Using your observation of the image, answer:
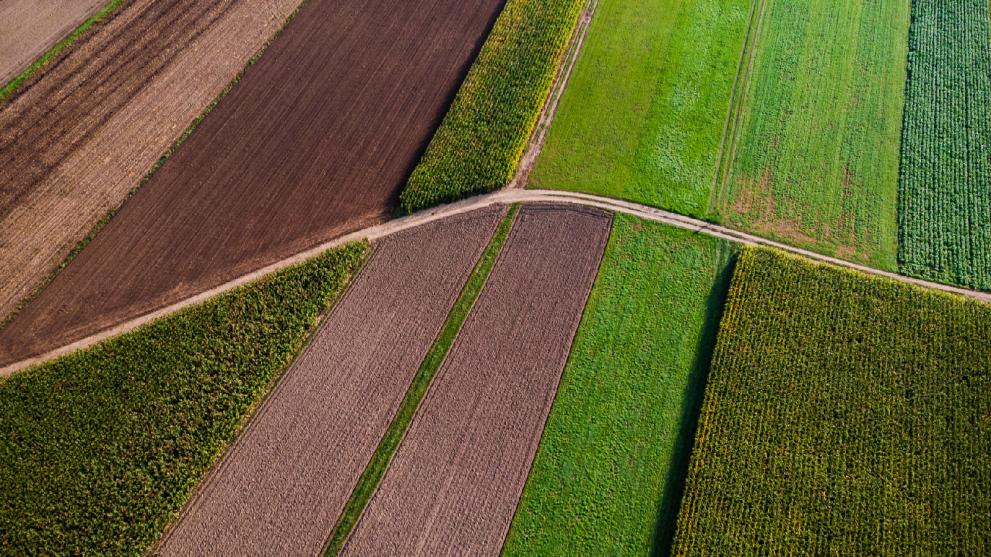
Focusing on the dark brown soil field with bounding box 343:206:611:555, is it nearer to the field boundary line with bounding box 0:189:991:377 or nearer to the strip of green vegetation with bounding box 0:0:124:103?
the field boundary line with bounding box 0:189:991:377

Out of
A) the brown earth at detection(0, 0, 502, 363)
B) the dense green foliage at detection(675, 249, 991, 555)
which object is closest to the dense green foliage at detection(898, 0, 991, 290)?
the dense green foliage at detection(675, 249, 991, 555)

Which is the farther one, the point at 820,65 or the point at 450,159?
the point at 820,65

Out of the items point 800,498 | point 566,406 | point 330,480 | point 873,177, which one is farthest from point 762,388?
point 330,480

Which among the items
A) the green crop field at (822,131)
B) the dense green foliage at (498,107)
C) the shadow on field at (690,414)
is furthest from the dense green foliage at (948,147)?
the dense green foliage at (498,107)

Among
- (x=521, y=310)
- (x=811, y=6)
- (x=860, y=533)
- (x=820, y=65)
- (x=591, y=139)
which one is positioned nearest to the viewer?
(x=860, y=533)

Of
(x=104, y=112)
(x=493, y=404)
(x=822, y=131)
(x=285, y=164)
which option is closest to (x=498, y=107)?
(x=285, y=164)

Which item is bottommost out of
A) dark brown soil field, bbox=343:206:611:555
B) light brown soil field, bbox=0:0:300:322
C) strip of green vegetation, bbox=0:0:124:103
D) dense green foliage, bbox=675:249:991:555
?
dense green foliage, bbox=675:249:991:555

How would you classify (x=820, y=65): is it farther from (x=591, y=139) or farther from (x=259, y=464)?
(x=259, y=464)
